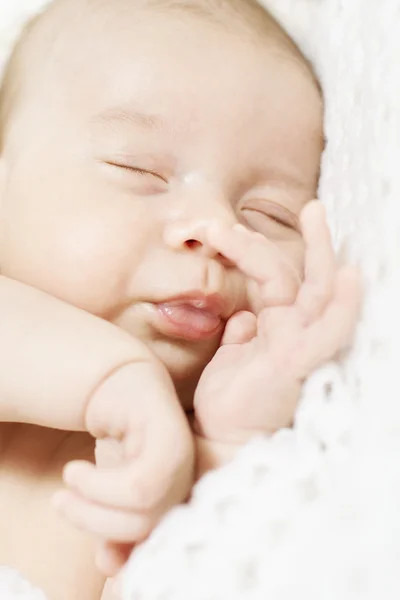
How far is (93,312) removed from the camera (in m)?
0.79

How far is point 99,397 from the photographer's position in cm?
63

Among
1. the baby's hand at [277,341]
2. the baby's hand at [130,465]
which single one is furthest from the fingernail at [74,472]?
the baby's hand at [277,341]

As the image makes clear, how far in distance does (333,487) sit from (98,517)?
19cm

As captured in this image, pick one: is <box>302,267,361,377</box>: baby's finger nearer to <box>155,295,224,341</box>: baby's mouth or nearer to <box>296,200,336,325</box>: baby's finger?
<box>296,200,336,325</box>: baby's finger

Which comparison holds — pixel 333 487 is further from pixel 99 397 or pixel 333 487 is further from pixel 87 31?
pixel 87 31

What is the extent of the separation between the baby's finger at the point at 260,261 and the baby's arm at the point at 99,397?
0.41ft

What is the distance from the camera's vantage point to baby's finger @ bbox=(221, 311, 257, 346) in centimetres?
77

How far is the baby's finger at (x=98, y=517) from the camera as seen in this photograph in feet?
1.79

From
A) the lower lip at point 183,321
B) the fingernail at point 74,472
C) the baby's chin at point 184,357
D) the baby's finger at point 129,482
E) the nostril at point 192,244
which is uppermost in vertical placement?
the nostril at point 192,244

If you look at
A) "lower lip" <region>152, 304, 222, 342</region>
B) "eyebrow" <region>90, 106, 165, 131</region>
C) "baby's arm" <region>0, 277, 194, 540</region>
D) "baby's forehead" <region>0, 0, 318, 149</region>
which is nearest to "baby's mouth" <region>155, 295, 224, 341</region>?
"lower lip" <region>152, 304, 222, 342</region>

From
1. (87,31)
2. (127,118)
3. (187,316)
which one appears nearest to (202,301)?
(187,316)

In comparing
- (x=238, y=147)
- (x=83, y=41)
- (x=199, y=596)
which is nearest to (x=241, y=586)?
(x=199, y=596)

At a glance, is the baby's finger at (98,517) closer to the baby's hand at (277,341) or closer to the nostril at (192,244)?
the baby's hand at (277,341)

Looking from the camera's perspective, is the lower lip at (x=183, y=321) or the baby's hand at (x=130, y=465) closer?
the baby's hand at (x=130, y=465)
